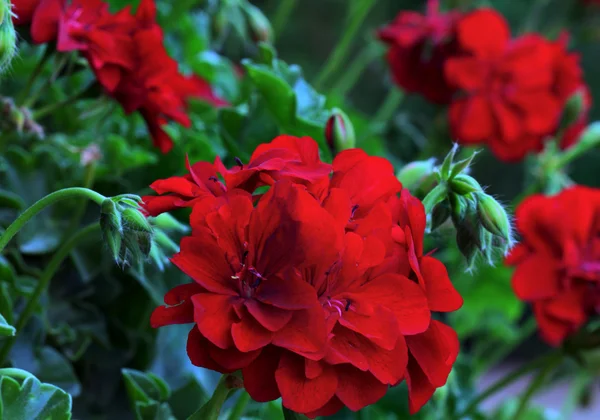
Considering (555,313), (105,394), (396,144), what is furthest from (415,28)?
(105,394)

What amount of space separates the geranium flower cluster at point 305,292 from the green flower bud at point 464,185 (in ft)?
0.13

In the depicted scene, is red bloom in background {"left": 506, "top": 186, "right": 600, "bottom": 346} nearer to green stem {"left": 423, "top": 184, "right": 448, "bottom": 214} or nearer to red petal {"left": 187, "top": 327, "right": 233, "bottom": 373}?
green stem {"left": 423, "top": 184, "right": 448, "bottom": 214}

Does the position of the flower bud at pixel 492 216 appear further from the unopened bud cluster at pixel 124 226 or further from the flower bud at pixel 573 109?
the flower bud at pixel 573 109

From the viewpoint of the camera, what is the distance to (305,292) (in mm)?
278

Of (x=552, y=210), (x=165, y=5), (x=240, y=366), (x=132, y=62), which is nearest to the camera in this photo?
(x=240, y=366)

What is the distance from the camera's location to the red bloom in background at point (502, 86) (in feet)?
2.23

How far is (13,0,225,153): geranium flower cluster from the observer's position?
0.40 metres

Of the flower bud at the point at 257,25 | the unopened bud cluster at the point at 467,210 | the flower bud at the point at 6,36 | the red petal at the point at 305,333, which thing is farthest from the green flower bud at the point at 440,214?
the flower bud at the point at 257,25

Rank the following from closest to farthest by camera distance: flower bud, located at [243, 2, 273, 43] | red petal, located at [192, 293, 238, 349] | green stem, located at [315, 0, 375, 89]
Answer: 1. red petal, located at [192, 293, 238, 349]
2. flower bud, located at [243, 2, 273, 43]
3. green stem, located at [315, 0, 375, 89]

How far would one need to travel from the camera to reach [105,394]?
1.60ft

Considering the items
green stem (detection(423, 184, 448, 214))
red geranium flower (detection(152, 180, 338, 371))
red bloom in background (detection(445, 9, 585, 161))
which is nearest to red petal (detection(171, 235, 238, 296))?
red geranium flower (detection(152, 180, 338, 371))

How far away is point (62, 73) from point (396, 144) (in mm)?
494

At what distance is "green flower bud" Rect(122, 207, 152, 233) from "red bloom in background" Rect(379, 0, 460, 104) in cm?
45

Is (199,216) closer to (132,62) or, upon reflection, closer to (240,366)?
(240,366)
